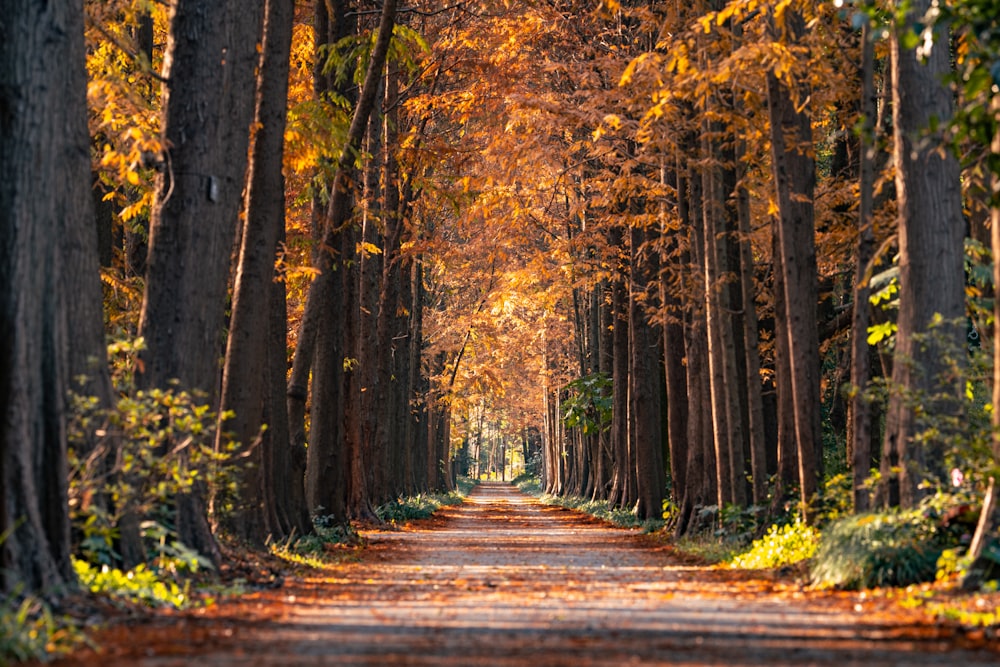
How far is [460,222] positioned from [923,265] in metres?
14.2

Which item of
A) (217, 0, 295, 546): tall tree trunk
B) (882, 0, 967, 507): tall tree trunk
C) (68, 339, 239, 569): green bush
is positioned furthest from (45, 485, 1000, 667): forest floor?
(882, 0, 967, 507): tall tree trunk

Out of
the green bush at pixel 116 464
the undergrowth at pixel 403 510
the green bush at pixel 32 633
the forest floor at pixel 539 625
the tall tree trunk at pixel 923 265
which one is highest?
the tall tree trunk at pixel 923 265

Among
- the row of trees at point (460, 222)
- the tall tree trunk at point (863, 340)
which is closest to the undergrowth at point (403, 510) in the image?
the row of trees at point (460, 222)

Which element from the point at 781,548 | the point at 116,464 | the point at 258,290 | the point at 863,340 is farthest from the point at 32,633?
the point at 781,548

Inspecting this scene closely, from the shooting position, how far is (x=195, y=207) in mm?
12578

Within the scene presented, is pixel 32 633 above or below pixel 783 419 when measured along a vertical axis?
below

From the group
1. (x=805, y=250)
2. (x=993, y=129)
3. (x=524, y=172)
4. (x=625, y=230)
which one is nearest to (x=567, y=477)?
(x=625, y=230)

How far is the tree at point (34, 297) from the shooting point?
8414mm

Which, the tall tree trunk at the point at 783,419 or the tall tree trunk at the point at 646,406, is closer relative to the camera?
the tall tree trunk at the point at 783,419

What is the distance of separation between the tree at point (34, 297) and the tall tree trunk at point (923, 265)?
765 centimetres

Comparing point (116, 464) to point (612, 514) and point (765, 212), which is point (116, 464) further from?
point (612, 514)

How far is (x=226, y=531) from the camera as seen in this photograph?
14.9m

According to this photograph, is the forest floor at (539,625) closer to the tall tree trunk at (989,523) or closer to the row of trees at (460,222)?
the tall tree trunk at (989,523)

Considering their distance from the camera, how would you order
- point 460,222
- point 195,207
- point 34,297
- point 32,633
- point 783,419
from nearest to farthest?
point 32,633 < point 34,297 < point 195,207 < point 783,419 < point 460,222
